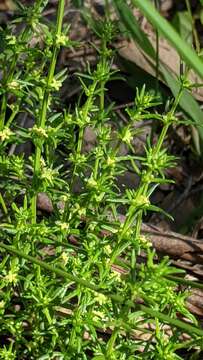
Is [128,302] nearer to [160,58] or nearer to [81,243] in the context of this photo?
[81,243]

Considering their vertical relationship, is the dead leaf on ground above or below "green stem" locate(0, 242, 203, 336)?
above

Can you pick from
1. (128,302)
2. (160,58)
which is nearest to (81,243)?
(128,302)

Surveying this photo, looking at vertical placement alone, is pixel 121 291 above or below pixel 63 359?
above

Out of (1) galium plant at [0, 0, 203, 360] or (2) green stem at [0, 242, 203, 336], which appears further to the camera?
(1) galium plant at [0, 0, 203, 360]

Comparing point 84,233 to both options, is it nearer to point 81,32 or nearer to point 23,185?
point 23,185

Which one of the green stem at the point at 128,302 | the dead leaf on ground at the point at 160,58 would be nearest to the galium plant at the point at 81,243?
the green stem at the point at 128,302

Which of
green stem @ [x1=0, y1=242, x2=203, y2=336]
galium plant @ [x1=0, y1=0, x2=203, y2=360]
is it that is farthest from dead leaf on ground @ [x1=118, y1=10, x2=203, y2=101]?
green stem @ [x1=0, y1=242, x2=203, y2=336]

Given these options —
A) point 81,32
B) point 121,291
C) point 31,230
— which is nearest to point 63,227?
point 31,230

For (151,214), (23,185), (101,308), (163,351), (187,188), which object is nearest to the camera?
(163,351)

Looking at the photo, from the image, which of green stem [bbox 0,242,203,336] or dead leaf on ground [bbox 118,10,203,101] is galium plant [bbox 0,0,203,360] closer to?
green stem [bbox 0,242,203,336]

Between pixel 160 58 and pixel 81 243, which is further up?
pixel 160 58

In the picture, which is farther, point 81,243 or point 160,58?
point 160,58

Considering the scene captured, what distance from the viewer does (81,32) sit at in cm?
346

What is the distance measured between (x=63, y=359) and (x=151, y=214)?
43.3 inches
